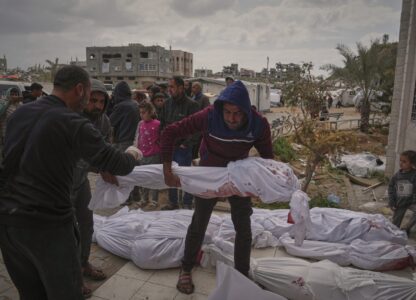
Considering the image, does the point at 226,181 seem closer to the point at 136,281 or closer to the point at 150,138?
the point at 136,281

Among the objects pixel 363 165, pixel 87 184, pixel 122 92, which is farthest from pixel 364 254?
pixel 363 165

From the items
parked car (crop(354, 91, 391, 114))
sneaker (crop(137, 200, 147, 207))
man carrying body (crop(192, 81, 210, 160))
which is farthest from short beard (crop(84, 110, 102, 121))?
parked car (crop(354, 91, 391, 114))

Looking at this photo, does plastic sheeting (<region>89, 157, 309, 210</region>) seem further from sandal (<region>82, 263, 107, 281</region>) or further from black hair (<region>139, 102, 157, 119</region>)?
black hair (<region>139, 102, 157, 119</region>)

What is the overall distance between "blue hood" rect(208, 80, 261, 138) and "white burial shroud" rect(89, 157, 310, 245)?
23 cm

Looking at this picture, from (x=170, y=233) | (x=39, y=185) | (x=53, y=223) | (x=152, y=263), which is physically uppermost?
(x=39, y=185)

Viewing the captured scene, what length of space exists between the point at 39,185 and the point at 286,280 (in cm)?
203

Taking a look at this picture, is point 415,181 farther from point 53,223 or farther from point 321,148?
point 53,223

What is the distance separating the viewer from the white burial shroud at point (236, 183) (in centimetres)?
243

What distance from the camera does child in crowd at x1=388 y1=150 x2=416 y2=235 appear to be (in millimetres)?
4105

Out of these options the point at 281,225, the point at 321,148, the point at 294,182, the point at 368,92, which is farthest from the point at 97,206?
the point at 368,92

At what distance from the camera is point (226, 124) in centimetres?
252

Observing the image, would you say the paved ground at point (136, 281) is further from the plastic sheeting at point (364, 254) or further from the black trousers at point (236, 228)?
the black trousers at point (236, 228)

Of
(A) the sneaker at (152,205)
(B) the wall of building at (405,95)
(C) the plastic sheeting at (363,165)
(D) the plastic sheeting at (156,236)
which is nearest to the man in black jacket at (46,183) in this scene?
(D) the plastic sheeting at (156,236)

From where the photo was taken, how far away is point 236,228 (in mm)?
2705
